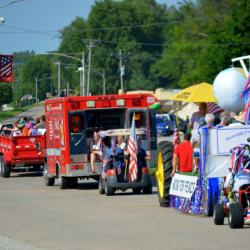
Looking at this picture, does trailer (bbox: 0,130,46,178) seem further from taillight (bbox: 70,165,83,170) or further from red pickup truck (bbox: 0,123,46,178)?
taillight (bbox: 70,165,83,170)

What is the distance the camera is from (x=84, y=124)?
1068 inches

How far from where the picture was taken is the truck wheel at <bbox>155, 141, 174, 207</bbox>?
2020 centimetres

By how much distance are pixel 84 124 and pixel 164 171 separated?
7086 millimetres

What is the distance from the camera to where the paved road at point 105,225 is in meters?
14.5

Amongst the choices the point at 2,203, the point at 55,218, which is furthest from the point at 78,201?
the point at 55,218

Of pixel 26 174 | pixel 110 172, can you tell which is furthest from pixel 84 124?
pixel 26 174

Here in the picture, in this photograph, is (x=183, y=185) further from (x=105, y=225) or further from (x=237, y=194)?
(x=237, y=194)

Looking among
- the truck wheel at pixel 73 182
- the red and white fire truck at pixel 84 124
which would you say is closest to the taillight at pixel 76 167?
the red and white fire truck at pixel 84 124

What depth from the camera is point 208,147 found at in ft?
58.3

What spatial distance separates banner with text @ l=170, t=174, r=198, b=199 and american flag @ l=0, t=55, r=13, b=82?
1535 inches

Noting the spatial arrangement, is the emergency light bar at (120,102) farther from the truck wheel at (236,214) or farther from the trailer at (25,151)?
the truck wheel at (236,214)

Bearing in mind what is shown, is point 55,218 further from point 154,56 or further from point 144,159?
point 154,56

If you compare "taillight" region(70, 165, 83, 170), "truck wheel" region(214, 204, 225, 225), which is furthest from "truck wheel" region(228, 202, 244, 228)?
"taillight" region(70, 165, 83, 170)

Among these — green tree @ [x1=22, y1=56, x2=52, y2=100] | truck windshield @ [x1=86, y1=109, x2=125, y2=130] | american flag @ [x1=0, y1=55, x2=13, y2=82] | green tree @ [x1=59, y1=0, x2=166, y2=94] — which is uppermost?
green tree @ [x1=59, y1=0, x2=166, y2=94]
